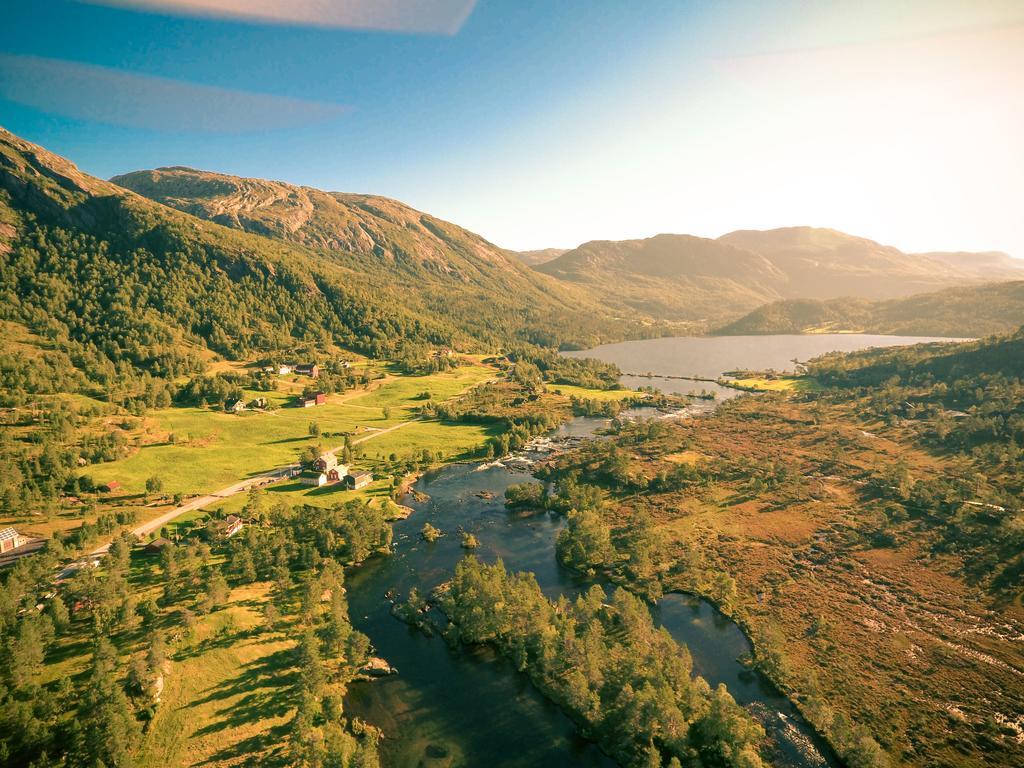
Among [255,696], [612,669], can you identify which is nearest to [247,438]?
[255,696]

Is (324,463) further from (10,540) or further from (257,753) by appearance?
(257,753)

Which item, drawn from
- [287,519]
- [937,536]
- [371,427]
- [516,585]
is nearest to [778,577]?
[937,536]

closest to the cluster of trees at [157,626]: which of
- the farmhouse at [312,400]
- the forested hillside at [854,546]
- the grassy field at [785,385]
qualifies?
the forested hillside at [854,546]

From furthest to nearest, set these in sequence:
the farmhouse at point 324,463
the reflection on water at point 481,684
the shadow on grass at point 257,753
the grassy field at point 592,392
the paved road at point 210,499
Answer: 1. the grassy field at point 592,392
2. the farmhouse at point 324,463
3. the paved road at point 210,499
4. the reflection on water at point 481,684
5. the shadow on grass at point 257,753

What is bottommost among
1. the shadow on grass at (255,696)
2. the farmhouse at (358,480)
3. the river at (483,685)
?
the river at (483,685)


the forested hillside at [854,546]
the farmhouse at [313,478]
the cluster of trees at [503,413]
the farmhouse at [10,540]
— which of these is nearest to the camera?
the forested hillside at [854,546]

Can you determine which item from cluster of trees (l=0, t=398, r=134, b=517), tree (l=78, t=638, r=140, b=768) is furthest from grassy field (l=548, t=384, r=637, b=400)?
tree (l=78, t=638, r=140, b=768)

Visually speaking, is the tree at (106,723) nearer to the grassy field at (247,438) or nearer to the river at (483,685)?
the river at (483,685)
